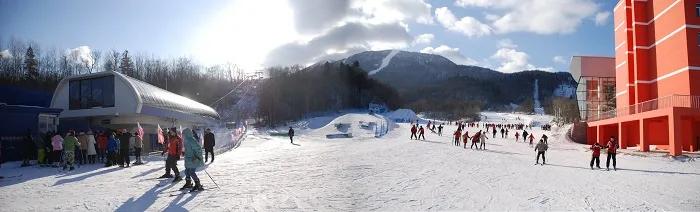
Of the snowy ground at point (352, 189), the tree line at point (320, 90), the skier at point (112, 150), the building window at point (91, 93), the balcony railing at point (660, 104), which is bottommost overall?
the snowy ground at point (352, 189)

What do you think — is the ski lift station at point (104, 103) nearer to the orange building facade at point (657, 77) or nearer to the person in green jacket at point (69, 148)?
the person in green jacket at point (69, 148)

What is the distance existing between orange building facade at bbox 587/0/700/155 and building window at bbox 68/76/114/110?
30154mm

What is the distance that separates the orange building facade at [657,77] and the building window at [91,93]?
3015 centimetres

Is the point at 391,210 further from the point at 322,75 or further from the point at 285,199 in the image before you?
the point at 322,75

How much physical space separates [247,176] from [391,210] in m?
5.92

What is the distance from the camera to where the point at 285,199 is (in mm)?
10008

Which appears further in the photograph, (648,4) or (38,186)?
(648,4)

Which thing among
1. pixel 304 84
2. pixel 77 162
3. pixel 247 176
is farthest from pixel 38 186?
pixel 304 84

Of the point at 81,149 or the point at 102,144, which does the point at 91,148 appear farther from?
the point at 102,144

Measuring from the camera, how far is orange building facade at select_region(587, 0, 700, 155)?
27.8 metres

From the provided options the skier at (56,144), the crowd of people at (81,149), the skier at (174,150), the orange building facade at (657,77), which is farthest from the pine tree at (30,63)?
the orange building facade at (657,77)

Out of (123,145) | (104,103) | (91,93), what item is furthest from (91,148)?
(91,93)

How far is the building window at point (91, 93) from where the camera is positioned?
83.7 feet

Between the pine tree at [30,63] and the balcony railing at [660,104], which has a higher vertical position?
the pine tree at [30,63]
